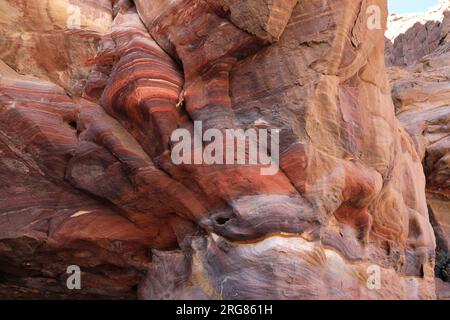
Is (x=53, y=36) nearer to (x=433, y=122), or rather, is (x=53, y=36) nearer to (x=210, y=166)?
(x=210, y=166)

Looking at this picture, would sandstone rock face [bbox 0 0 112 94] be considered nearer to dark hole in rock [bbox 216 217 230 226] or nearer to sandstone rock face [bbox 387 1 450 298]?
dark hole in rock [bbox 216 217 230 226]

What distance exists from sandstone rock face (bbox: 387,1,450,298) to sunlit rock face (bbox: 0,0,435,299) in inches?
131

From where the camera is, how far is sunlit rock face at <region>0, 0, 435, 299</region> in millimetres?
5219

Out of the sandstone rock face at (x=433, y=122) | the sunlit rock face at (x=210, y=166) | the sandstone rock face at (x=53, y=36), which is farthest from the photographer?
the sandstone rock face at (x=433, y=122)

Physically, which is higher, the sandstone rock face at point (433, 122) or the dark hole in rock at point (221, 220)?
the sandstone rock face at point (433, 122)

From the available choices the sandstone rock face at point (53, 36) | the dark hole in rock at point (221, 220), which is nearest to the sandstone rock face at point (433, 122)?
the dark hole in rock at point (221, 220)

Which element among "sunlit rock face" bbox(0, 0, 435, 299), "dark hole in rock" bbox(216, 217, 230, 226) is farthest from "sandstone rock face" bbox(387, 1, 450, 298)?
"dark hole in rock" bbox(216, 217, 230, 226)

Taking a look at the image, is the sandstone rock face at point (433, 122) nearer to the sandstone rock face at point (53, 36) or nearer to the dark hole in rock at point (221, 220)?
the dark hole in rock at point (221, 220)

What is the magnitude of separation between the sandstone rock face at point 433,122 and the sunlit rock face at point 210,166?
3336 millimetres

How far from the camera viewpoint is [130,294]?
6934 mm

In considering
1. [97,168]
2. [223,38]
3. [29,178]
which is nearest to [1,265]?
[29,178]

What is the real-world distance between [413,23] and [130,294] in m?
13.2

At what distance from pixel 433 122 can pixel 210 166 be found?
21.5 ft

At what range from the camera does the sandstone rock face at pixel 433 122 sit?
990 cm
